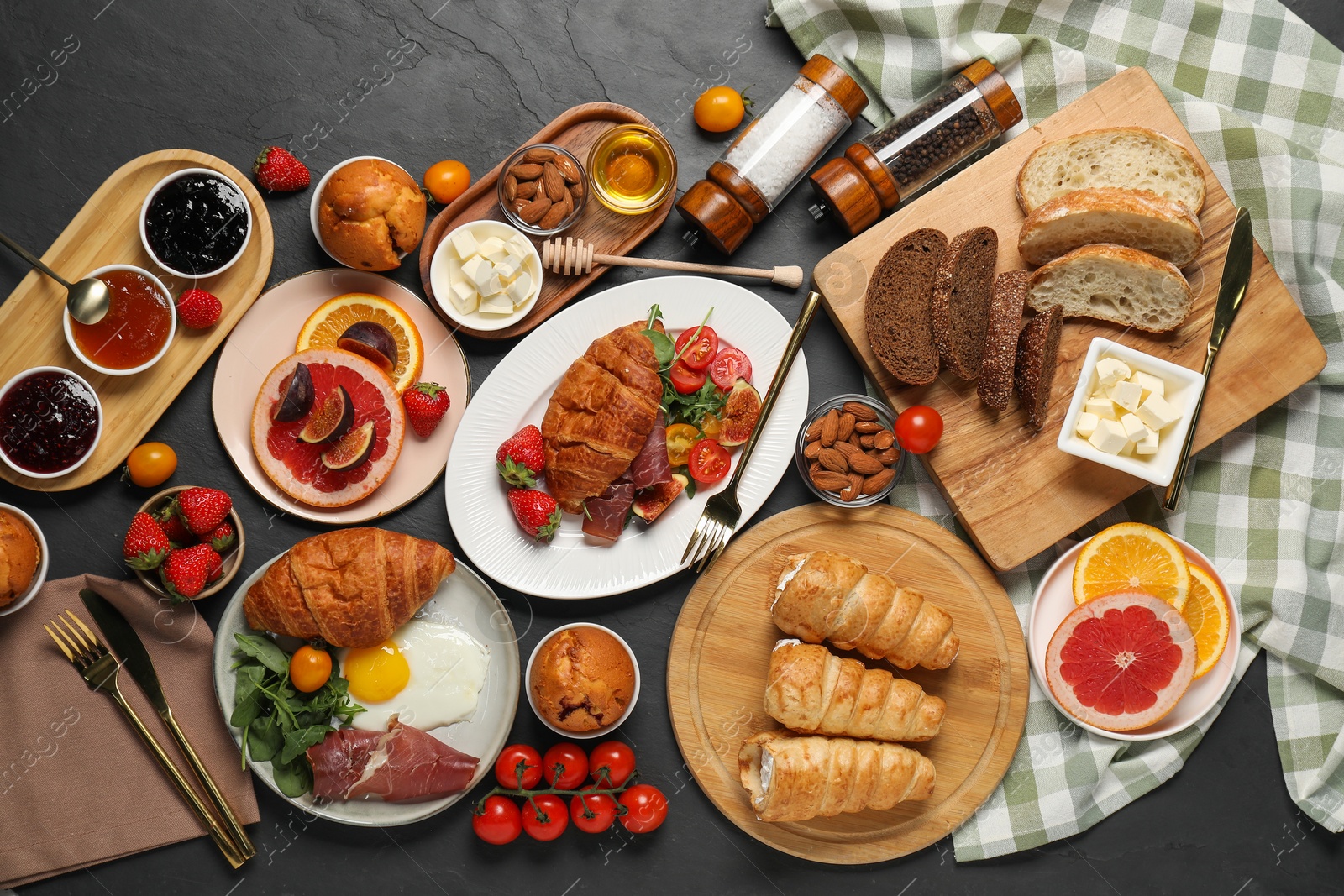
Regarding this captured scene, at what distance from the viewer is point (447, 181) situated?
3.69 metres

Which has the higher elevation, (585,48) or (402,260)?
(585,48)

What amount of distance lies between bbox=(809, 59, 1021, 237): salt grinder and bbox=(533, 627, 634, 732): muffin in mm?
2274

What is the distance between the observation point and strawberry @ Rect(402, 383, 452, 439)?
139 inches

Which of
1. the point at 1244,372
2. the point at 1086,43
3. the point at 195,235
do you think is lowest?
the point at 1244,372

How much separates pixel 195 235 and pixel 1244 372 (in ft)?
15.8

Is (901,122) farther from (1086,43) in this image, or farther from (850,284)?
(1086,43)

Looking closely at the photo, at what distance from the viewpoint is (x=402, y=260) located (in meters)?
3.79

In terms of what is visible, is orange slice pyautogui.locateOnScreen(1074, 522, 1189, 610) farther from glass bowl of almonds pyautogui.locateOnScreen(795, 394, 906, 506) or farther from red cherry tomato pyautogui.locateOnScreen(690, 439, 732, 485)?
red cherry tomato pyautogui.locateOnScreen(690, 439, 732, 485)

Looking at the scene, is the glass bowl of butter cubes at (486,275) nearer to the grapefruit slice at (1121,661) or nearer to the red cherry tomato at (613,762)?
the red cherry tomato at (613,762)

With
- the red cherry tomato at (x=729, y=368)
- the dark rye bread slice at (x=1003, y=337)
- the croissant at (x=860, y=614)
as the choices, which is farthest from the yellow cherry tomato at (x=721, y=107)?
the croissant at (x=860, y=614)

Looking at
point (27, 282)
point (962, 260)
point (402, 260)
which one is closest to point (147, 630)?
point (27, 282)

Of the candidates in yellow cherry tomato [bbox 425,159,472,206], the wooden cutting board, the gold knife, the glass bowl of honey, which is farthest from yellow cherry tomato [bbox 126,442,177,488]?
the gold knife

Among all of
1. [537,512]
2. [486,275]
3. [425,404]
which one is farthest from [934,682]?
[486,275]

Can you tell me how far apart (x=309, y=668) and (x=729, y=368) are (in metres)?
2.32
